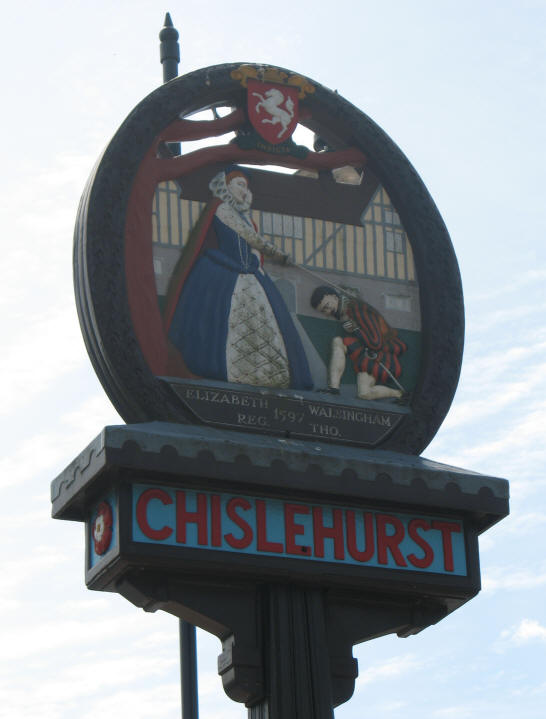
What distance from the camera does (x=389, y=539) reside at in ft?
67.7

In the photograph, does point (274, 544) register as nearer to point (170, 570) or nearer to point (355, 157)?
point (170, 570)

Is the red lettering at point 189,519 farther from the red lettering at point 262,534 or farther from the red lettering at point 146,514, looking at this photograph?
the red lettering at point 262,534

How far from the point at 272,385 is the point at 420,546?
2513mm

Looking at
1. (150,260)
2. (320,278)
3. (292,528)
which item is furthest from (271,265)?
(292,528)

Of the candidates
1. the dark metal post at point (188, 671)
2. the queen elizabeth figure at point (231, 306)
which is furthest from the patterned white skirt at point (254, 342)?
the dark metal post at point (188, 671)

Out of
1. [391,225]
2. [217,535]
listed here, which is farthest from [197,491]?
[391,225]

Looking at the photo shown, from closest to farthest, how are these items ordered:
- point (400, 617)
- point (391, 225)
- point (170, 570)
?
point (170, 570) → point (400, 617) → point (391, 225)

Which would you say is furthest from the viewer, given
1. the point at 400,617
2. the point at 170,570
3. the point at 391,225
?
the point at 391,225

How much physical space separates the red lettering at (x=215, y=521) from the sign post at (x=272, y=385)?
24mm

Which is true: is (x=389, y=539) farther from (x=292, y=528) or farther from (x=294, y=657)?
(x=294, y=657)

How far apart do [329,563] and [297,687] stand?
143 centimetres

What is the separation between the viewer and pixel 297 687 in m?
19.6

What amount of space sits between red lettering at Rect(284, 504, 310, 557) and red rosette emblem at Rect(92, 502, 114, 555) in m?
1.97

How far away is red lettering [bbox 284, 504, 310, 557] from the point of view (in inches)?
787
